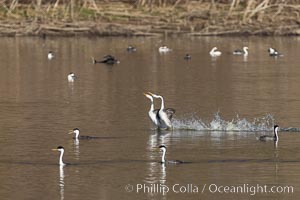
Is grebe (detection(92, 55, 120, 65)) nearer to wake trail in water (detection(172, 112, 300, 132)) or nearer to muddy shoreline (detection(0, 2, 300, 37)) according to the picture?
muddy shoreline (detection(0, 2, 300, 37))

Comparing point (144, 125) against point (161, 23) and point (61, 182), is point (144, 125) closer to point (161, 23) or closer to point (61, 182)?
point (61, 182)

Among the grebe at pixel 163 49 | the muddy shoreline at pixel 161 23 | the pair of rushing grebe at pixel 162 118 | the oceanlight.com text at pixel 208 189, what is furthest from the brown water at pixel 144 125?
the muddy shoreline at pixel 161 23

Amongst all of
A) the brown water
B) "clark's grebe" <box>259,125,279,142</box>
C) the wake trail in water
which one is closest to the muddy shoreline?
the brown water

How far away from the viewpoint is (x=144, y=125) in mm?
28469

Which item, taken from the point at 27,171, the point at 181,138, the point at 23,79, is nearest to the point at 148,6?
the point at 23,79

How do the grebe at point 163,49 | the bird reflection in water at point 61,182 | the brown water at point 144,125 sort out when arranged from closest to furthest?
the bird reflection in water at point 61,182 < the brown water at point 144,125 < the grebe at point 163,49

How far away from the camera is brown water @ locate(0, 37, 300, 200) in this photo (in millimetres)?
20703

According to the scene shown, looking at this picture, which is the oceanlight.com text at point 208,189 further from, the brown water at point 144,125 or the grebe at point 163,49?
the grebe at point 163,49

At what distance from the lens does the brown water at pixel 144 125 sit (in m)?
20.7

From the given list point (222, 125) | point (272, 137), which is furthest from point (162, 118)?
point (272, 137)

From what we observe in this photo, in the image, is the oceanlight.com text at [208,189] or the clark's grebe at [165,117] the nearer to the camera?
the oceanlight.com text at [208,189]

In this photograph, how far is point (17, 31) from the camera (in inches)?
2378

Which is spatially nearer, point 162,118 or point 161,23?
point 162,118

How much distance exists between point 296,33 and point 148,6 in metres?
8.96
